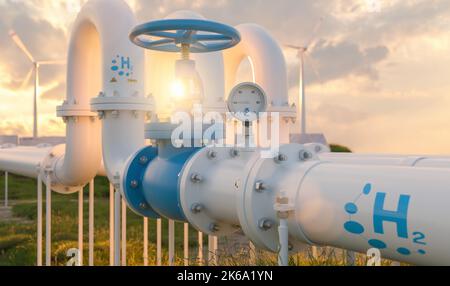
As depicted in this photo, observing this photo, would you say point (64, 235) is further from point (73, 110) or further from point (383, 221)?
point (383, 221)

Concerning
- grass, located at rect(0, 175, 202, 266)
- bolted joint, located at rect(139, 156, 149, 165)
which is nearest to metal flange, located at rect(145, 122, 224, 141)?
bolted joint, located at rect(139, 156, 149, 165)

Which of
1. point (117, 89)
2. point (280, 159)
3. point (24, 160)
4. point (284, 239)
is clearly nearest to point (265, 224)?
point (284, 239)

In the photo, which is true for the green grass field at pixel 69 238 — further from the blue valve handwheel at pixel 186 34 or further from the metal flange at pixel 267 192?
the blue valve handwheel at pixel 186 34

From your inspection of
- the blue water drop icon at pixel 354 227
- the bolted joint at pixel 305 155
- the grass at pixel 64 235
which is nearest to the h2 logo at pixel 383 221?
the blue water drop icon at pixel 354 227

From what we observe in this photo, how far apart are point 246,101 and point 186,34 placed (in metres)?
1.44

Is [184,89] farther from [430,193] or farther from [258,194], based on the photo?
[430,193]

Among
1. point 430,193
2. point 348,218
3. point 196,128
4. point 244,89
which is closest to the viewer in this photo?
point 430,193

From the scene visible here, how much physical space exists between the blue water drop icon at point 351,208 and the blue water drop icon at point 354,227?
3.3 inches

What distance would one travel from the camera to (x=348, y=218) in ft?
12.3

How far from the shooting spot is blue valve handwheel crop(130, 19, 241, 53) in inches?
217

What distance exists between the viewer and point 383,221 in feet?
11.6
